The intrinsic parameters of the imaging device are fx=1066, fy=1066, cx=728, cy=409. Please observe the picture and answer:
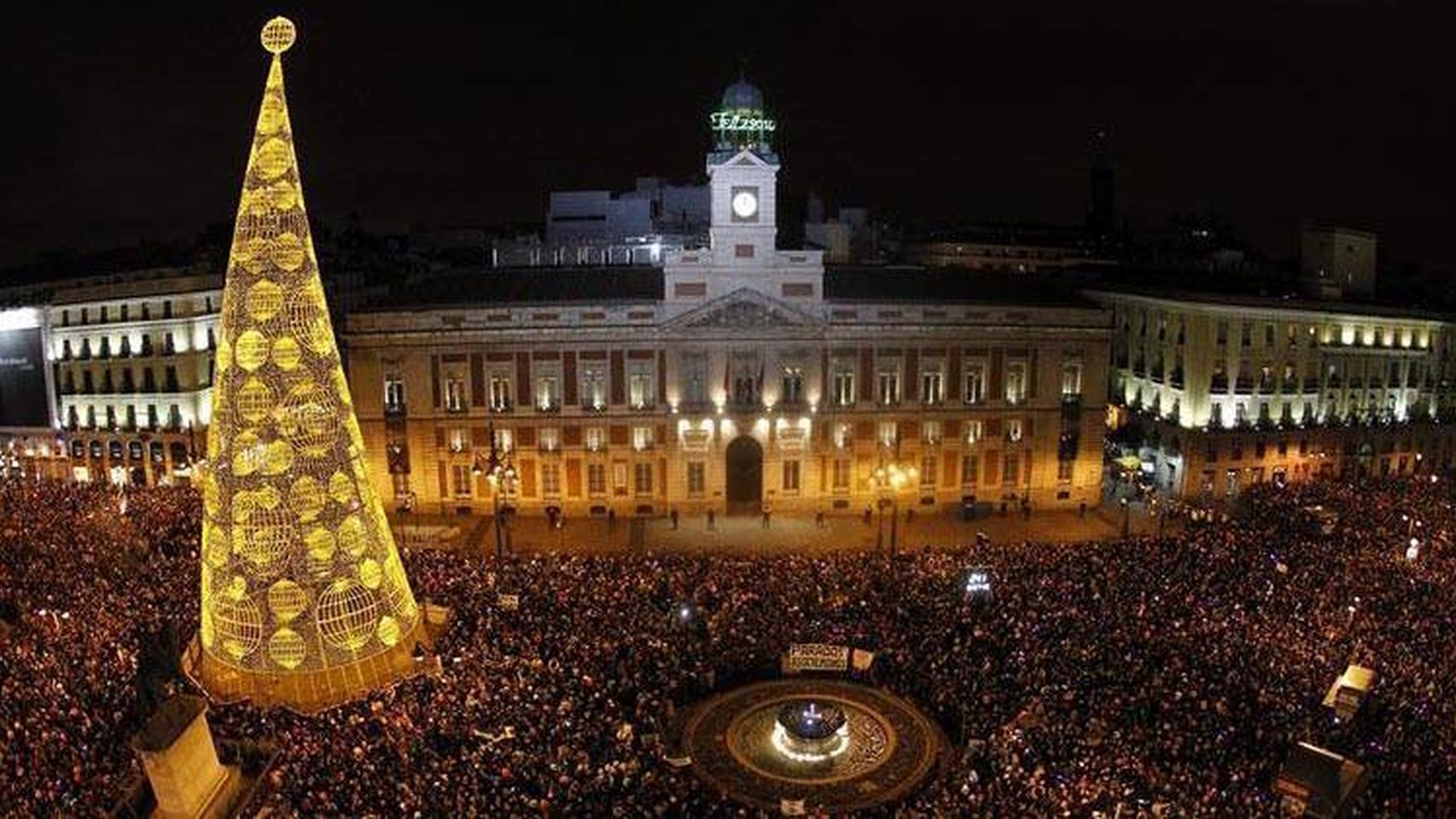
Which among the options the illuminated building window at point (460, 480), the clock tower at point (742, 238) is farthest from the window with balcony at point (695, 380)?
the illuminated building window at point (460, 480)

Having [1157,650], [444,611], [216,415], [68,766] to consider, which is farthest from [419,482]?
[1157,650]

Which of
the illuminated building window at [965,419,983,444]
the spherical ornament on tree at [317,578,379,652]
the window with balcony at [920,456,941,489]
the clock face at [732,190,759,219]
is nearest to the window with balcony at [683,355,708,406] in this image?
the clock face at [732,190,759,219]

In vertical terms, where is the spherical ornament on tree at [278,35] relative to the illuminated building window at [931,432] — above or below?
above

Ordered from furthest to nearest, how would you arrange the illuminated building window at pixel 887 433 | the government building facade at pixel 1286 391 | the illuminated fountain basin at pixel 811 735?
the government building facade at pixel 1286 391
the illuminated building window at pixel 887 433
the illuminated fountain basin at pixel 811 735

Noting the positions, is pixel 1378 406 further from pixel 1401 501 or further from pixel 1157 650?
pixel 1157 650

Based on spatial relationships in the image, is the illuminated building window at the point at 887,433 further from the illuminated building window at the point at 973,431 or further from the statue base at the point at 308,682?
the statue base at the point at 308,682

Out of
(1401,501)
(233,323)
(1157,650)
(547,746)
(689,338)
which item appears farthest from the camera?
(689,338)
